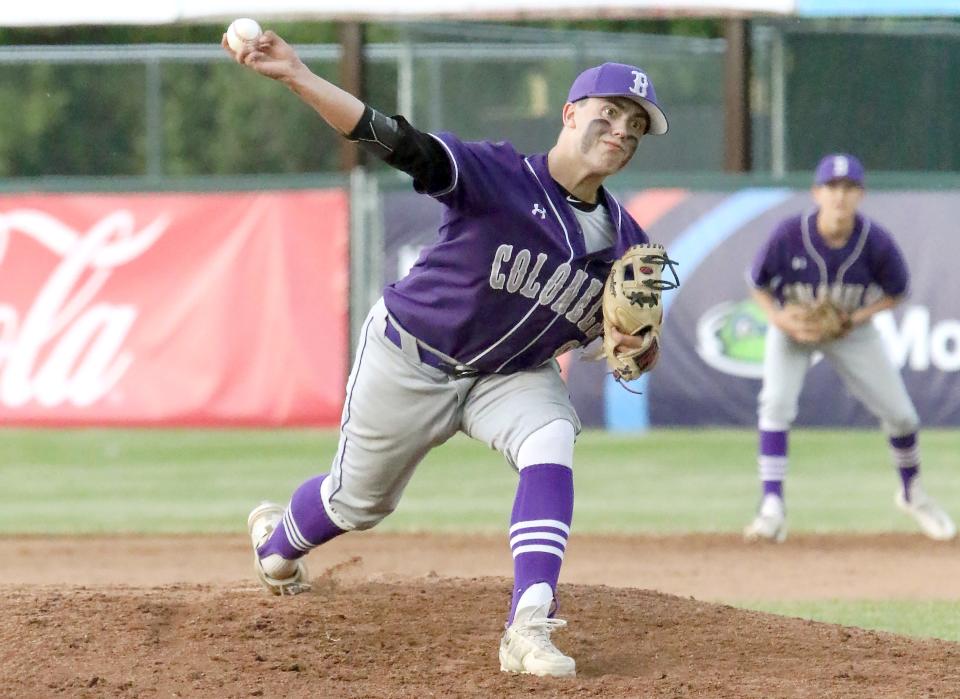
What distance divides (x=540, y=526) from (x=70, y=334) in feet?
28.6

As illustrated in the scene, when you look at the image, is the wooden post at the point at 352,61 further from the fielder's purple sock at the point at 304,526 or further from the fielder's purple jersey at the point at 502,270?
the fielder's purple jersey at the point at 502,270

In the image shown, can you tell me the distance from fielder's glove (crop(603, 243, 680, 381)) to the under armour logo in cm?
43

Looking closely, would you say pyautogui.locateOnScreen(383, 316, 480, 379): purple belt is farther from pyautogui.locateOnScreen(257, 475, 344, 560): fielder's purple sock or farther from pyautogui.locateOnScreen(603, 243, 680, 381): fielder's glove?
pyautogui.locateOnScreen(257, 475, 344, 560): fielder's purple sock

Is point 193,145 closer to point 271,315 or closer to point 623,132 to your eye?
point 271,315

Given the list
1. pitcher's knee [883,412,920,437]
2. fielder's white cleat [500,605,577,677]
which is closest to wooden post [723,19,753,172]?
pitcher's knee [883,412,920,437]

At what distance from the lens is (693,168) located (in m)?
16.3

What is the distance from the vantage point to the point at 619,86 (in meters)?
4.49

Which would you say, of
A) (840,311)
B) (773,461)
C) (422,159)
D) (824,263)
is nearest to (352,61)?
(824,263)

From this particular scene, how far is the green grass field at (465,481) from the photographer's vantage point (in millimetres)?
8836

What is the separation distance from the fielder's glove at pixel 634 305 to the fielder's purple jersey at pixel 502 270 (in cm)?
10

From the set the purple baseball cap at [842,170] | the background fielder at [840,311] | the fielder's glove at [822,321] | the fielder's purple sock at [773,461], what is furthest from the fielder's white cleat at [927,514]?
the purple baseball cap at [842,170]

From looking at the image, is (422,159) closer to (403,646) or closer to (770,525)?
(403,646)

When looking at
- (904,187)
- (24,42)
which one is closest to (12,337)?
(904,187)

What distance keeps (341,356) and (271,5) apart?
3042 millimetres
